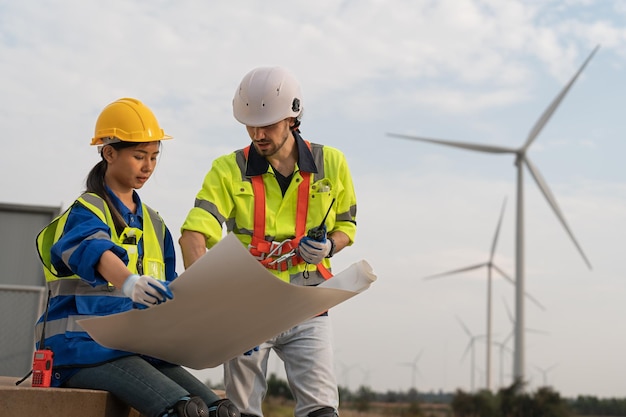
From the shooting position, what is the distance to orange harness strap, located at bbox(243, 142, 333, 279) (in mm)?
4590

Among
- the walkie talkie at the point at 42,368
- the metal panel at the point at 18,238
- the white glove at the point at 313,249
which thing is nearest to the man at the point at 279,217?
the white glove at the point at 313,249

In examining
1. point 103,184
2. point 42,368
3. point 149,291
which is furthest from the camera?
point 103,184

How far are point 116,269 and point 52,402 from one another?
52 centimetres

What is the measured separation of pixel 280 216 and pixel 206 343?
1.10 meters

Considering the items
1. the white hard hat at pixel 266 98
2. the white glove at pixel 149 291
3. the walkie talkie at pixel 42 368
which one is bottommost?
the walkie talkie at pixel 42 368

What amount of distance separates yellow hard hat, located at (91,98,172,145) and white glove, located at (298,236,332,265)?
79 centimetres

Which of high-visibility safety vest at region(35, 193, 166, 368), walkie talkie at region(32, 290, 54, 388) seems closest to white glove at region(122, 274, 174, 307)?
high-visibility safety vest at region(35, 193, 166, 368)

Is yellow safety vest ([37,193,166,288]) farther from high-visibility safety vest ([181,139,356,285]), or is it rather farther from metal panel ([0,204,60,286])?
metal panel ([0,204,60,286])

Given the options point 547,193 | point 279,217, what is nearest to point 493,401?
point 547,193

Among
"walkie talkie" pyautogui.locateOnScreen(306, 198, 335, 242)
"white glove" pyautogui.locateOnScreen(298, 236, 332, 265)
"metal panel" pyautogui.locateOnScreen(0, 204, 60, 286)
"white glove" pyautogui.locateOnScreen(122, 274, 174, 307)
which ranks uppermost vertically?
"metal panel" pyautogui.locateOnScreen(0, 204, 60, 286)

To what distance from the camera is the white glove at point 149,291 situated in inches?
125

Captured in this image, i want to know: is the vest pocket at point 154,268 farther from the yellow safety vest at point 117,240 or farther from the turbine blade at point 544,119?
the turbine blade at point 544,119

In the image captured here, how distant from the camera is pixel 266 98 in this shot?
455 centimetres

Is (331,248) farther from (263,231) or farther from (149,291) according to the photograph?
(149,291)
